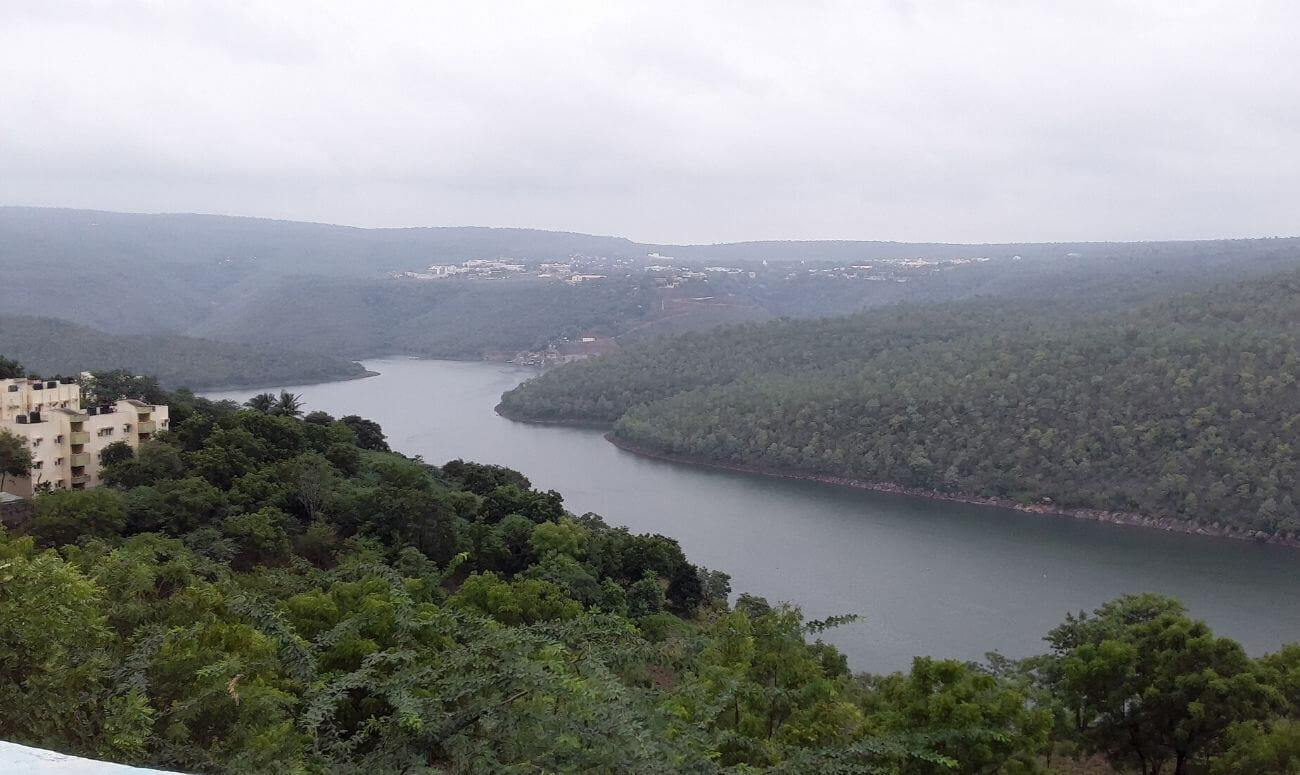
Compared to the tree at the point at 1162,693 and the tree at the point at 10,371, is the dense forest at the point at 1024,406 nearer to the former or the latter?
the tree at the point at 1162,693

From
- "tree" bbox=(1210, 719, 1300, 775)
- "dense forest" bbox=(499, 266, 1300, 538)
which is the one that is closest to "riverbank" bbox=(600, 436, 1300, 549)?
"dense forest" bbox=(499, 266, 1300, 538)

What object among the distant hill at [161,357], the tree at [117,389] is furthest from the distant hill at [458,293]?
the tree at [117,389]

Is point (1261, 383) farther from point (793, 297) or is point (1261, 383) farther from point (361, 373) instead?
point (793, 297)

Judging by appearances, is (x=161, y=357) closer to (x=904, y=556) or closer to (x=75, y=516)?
(x=904, y=556)

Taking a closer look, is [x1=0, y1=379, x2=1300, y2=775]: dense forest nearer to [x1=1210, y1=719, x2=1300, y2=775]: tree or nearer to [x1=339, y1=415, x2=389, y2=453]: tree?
[x1=1210, y1=719, x2=1300, y2=775]: tree

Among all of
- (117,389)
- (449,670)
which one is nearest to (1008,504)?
(117,389)

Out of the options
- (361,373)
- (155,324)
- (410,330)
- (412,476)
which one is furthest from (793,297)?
(412,476)
